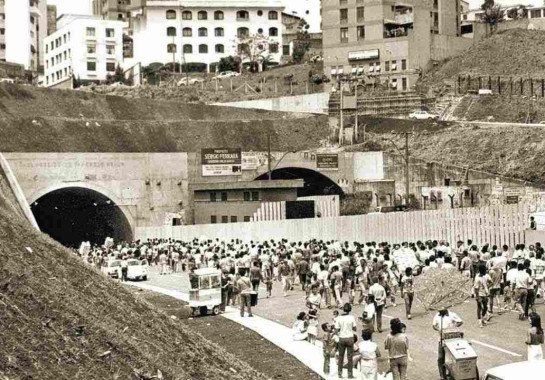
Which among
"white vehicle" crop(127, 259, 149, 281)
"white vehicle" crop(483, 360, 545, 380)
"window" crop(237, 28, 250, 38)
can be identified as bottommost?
"white vehicle" crop(127, 259, 149, 281)

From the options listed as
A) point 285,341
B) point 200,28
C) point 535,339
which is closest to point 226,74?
point 200,28

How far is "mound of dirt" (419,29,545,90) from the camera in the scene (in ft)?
333

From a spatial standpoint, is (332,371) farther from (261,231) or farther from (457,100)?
(457,100)

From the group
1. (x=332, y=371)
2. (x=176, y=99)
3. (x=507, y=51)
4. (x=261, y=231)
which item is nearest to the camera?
(x=332, y=371)

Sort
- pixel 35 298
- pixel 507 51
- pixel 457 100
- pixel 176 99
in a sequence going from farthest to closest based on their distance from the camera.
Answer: pixel 176 99
pixel 507 51
pixel 457 100
pixel 35 298

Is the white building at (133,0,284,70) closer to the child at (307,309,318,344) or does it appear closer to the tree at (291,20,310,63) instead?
the tree at (291,20,310,63)

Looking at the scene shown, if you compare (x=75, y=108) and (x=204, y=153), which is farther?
(x=75, y=108)

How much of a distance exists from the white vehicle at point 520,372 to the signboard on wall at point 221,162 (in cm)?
6716

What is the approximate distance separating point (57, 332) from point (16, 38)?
133073 millimetres

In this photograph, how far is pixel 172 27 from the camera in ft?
436

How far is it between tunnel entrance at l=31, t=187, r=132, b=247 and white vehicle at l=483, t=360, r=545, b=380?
65712mm

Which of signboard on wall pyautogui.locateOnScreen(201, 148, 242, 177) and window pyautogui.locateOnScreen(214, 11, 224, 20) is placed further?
window pyautogui.locateOnScreen(214, 11, 224, 20)

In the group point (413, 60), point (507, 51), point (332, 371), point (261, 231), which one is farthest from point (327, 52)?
point (332, 371)

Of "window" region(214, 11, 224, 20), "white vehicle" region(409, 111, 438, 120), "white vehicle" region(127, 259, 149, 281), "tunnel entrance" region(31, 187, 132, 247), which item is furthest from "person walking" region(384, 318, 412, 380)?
"window" region(214, 11, 224, 20)
